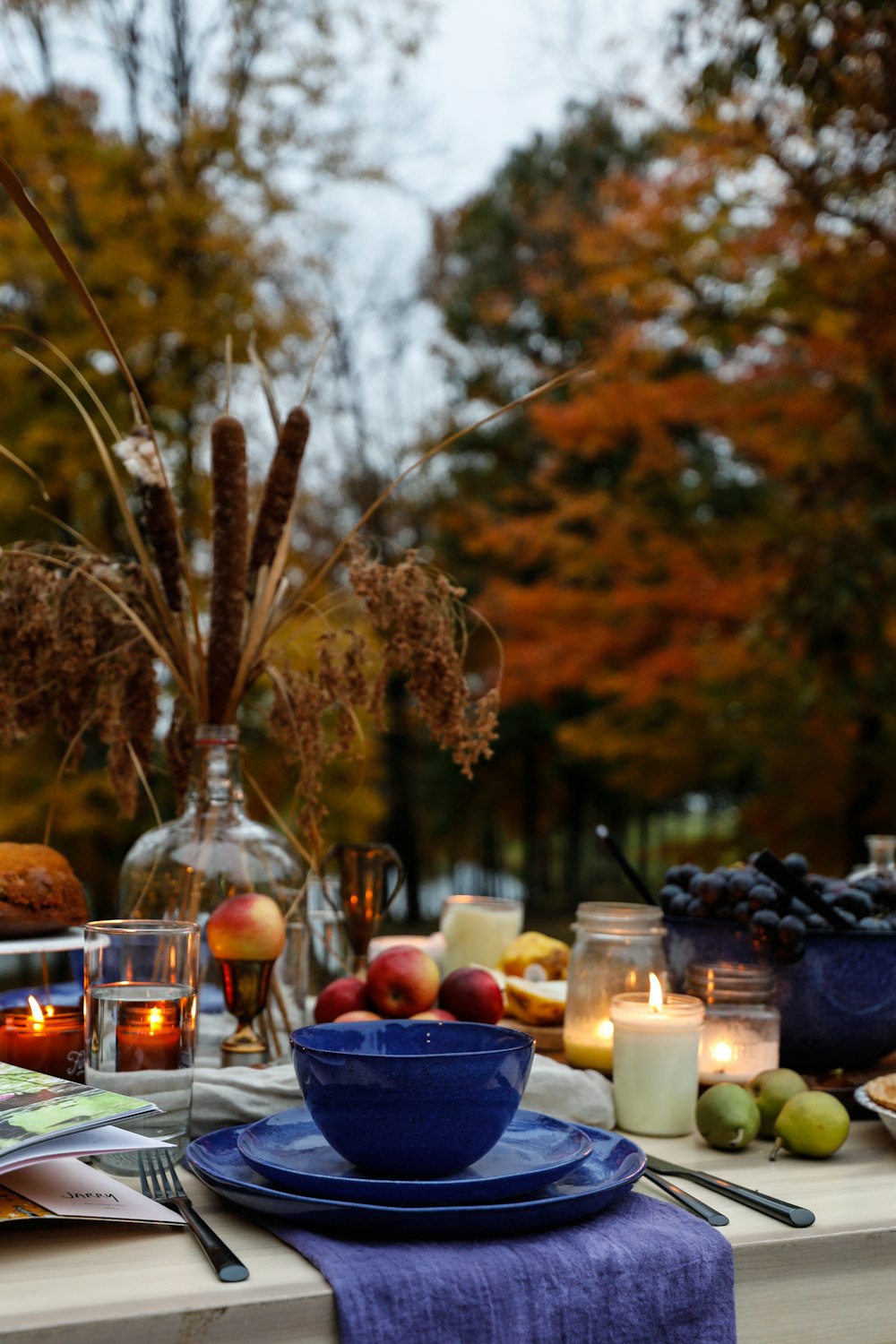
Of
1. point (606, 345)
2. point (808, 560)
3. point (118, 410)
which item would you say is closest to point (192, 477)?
point (118, 410)

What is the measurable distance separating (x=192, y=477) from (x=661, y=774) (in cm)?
482

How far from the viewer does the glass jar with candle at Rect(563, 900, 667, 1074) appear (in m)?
1.27

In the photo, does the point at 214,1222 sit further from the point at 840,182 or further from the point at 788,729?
the point at 788,729

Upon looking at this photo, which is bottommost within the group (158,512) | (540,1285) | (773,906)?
(540,1285)

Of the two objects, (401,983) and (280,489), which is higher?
(280,489)

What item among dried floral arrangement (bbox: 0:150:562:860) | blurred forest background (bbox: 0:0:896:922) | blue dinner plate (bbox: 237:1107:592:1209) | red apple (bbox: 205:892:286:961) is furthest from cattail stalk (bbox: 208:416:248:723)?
blurred forest background (bbox: 0:0:896:922)

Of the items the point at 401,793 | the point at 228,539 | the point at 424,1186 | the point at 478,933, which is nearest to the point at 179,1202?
the point at 424,1186

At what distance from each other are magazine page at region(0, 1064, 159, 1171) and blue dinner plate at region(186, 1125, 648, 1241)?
0.27 ft

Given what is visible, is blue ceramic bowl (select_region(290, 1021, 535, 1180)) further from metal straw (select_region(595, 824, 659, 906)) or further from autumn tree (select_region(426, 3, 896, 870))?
autumn tree (select_region(426, 3, 896, 870))

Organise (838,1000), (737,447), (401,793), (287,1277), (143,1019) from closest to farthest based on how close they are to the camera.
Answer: (287,1277) → (143,1019) → (838,1000) → (737,447) → (401,793)

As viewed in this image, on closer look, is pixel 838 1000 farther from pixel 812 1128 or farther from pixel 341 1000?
pixel 341 1000

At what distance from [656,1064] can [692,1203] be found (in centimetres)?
24

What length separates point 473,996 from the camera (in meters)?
1.30

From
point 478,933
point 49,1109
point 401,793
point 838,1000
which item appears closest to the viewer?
point 49,1109
